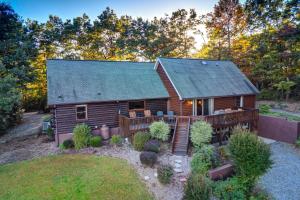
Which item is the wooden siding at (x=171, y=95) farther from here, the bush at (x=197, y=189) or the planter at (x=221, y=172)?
the bush at (x=197, y=189)

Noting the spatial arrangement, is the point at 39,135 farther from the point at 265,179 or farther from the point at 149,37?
the point at 149,37

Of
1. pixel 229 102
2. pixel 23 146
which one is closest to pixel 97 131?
pixel 23 146

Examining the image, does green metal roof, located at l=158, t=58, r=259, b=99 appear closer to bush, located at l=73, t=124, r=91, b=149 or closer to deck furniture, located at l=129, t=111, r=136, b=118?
deck furniture, located at l=129, t=111, r=136, b=118

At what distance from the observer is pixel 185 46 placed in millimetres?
33438

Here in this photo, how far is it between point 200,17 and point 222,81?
19862mm

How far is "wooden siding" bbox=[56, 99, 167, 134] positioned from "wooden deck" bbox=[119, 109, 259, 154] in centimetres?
85

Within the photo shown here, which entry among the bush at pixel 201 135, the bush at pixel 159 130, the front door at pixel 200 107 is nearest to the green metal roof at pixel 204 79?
the front door at pixel 200 107

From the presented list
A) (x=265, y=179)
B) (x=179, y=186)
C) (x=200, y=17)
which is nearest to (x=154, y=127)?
(x=179, y=186)

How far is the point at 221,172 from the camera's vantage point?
8328mm

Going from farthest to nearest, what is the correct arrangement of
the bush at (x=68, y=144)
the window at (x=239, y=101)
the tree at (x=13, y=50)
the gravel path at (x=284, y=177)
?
1. the tree at (x=13, y=50)
2. the window at (x=239, y=101)
3. the bush at (x=68, y=144)
4. the gravel path at (x=284, y=177)

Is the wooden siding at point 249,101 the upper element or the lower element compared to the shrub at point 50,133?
upper

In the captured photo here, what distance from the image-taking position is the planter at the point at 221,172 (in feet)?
26.6

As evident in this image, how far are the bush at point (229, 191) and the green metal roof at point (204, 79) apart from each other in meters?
7.15

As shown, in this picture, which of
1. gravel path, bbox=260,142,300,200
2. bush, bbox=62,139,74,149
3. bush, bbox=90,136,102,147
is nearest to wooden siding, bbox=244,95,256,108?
gravel path, bbox=260,142,300,200
